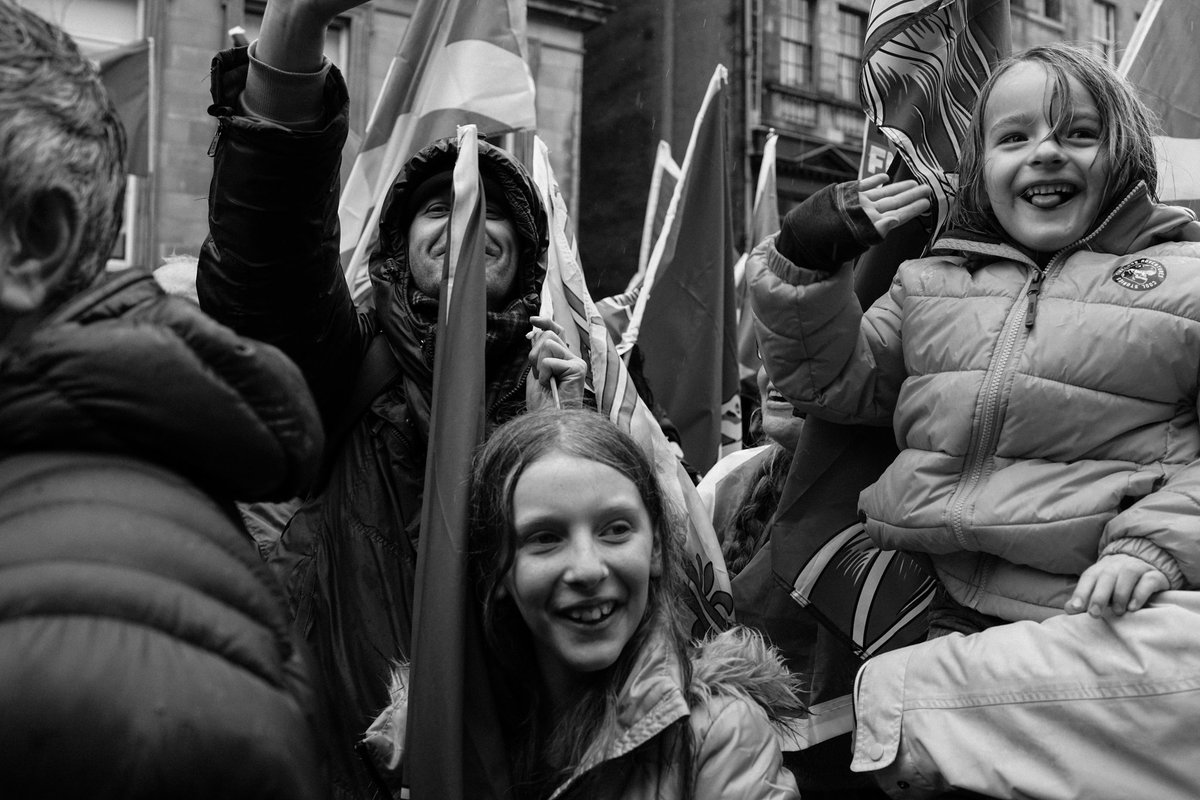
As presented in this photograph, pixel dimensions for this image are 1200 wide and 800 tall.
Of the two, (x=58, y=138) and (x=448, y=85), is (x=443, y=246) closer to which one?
(x=448, y=85)

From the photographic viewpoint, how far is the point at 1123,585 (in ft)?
6.10

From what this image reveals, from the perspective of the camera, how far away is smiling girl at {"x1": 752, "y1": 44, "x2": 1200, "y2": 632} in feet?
6.66

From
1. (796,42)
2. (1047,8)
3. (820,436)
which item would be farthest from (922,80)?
(1047,8)

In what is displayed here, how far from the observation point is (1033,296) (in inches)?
86.4

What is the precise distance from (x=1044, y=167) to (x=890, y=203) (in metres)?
0.29

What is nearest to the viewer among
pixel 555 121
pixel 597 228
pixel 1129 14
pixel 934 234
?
pixel 934 234

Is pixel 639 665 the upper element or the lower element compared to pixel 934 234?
lower

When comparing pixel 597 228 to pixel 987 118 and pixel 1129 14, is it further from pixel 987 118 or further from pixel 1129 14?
pixel 987 118

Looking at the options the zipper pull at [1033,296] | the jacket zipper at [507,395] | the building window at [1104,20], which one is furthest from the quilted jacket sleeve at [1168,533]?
the building window at [1104,20]

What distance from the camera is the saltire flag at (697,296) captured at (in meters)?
5.27

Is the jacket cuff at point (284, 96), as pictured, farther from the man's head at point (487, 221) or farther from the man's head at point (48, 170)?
the man's head at point (48, 170)

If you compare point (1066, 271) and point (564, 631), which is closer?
point (564, 631)

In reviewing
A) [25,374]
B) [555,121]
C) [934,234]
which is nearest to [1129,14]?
[555,121]

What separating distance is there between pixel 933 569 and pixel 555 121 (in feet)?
45.8
